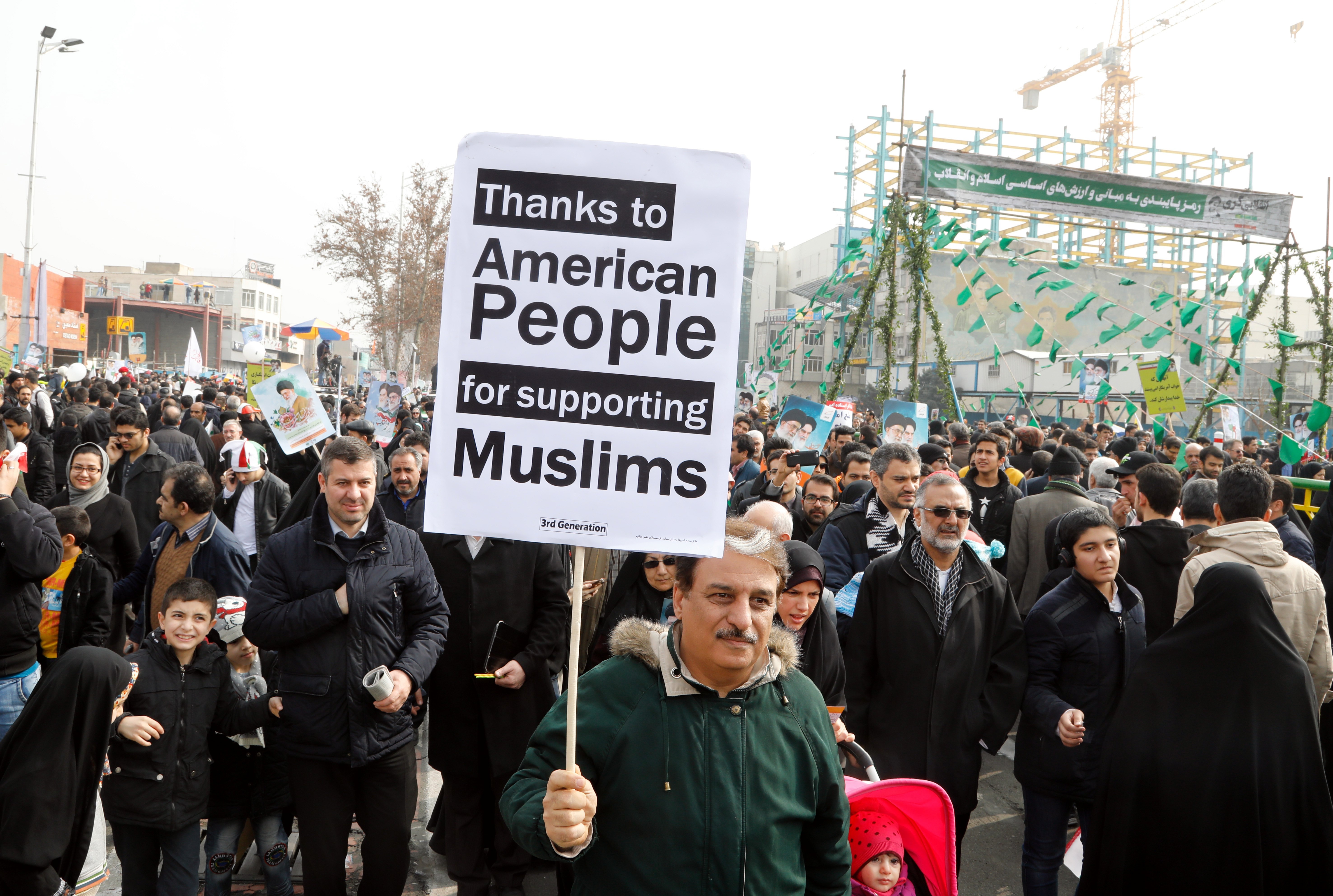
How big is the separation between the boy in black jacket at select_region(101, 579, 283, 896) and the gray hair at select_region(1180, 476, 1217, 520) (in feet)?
14.5

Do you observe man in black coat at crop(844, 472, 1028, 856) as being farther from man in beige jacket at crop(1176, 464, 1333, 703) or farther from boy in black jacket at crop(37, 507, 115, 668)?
boy in black jacket at crop(37, 507, 115, 668)

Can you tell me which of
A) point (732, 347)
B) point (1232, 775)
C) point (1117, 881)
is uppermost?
point (732, 347)

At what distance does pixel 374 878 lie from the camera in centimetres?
384

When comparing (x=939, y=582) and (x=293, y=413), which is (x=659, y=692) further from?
(x=293, y=413)

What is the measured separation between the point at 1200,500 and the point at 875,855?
310cm

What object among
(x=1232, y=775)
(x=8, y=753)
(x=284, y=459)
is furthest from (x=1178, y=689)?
(x=284, y=459)

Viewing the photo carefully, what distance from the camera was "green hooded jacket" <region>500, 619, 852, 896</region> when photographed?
80.0 inches

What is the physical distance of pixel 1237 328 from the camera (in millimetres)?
10922

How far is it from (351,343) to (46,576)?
49.0 m

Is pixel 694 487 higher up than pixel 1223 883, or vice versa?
pixel 694 487

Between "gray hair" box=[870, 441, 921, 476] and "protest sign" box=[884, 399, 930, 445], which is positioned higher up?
"protest sign" box=[884, 399, 930, 445]

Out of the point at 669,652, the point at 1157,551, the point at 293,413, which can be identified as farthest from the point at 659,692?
the point at 293,413

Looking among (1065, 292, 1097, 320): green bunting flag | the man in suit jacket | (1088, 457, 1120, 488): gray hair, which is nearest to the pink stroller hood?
the man in suit jacket

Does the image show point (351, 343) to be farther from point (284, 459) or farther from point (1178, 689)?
point (1178, 689)
